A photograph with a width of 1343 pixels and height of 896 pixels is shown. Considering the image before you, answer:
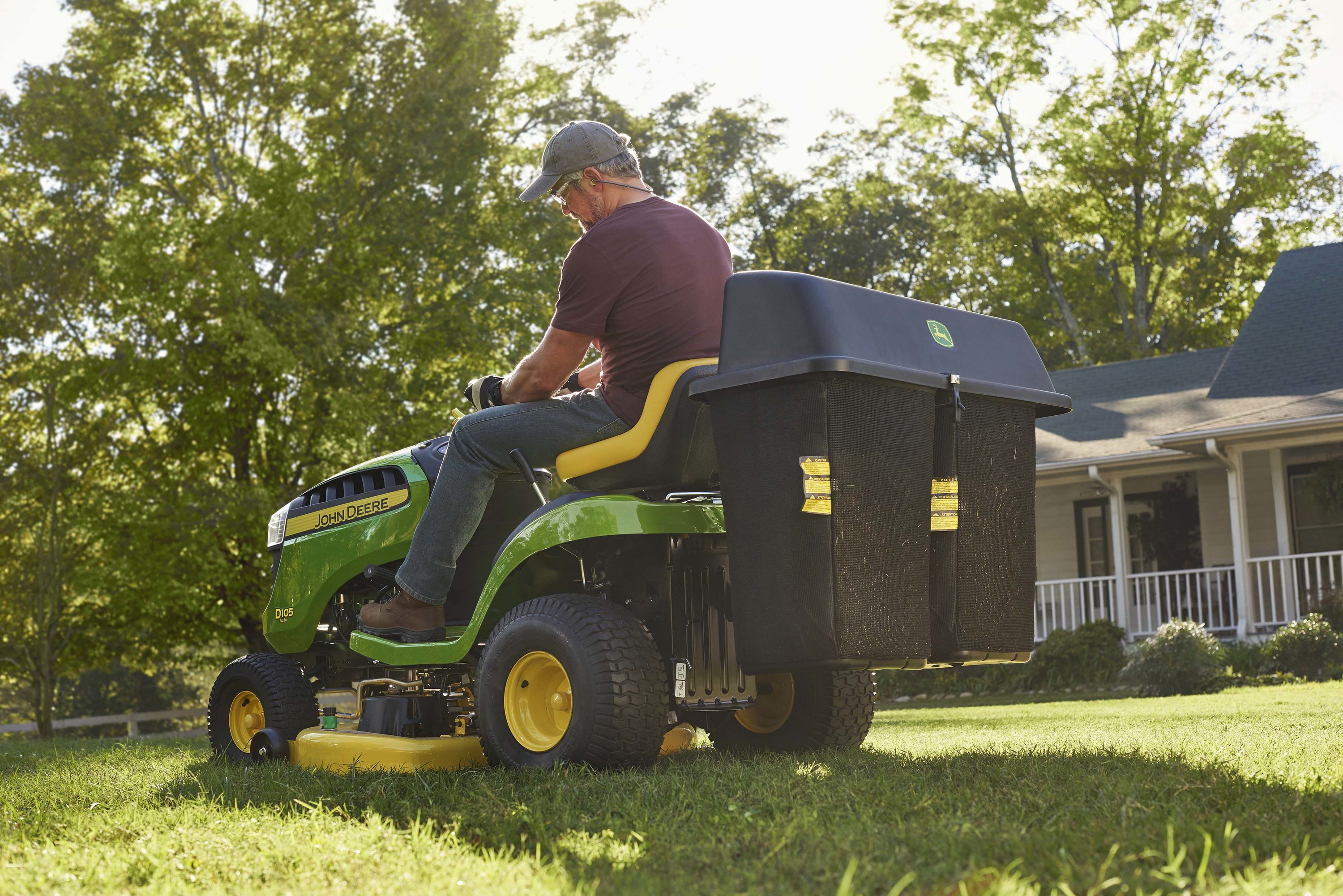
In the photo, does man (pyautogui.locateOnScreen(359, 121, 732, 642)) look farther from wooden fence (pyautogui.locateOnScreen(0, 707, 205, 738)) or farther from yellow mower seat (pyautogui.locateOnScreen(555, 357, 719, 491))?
wooden fence (pyautogui.locateOnScreen(0, 707, 205, 738))

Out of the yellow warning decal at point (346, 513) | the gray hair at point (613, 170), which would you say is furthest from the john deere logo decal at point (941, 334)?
the yellow warning decal at point (346, 513)

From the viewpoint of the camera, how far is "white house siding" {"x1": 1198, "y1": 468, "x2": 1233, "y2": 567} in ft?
58.3

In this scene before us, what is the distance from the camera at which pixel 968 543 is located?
3.70m

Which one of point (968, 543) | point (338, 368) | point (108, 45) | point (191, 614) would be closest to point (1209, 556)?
point (338, 368)

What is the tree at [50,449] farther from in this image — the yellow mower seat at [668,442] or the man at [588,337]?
the yellow mower seat at [668,442]

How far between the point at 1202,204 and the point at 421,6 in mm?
17754

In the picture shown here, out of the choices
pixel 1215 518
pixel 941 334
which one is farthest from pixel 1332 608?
pixel 941 334

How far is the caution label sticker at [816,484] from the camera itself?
10.9ft

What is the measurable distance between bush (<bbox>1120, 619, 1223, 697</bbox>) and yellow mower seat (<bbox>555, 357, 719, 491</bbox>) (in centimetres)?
949

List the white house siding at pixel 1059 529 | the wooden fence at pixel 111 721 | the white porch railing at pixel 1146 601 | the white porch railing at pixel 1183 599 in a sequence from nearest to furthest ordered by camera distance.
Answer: the white porch railing at pixel 1183 599 → the white porch railing at pixel 1146 601 → the white house siding at pixel 1059 529 → the wooden fence at pixel 111 721

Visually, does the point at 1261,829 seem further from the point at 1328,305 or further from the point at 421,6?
the point at 421,6

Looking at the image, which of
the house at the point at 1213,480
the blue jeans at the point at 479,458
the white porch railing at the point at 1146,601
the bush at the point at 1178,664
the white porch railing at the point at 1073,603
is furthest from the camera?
the white porch railing at the point at 1073,603

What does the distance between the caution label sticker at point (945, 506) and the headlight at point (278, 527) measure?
2.96 m

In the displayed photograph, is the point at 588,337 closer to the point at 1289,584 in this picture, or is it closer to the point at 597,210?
the point at 597,210
